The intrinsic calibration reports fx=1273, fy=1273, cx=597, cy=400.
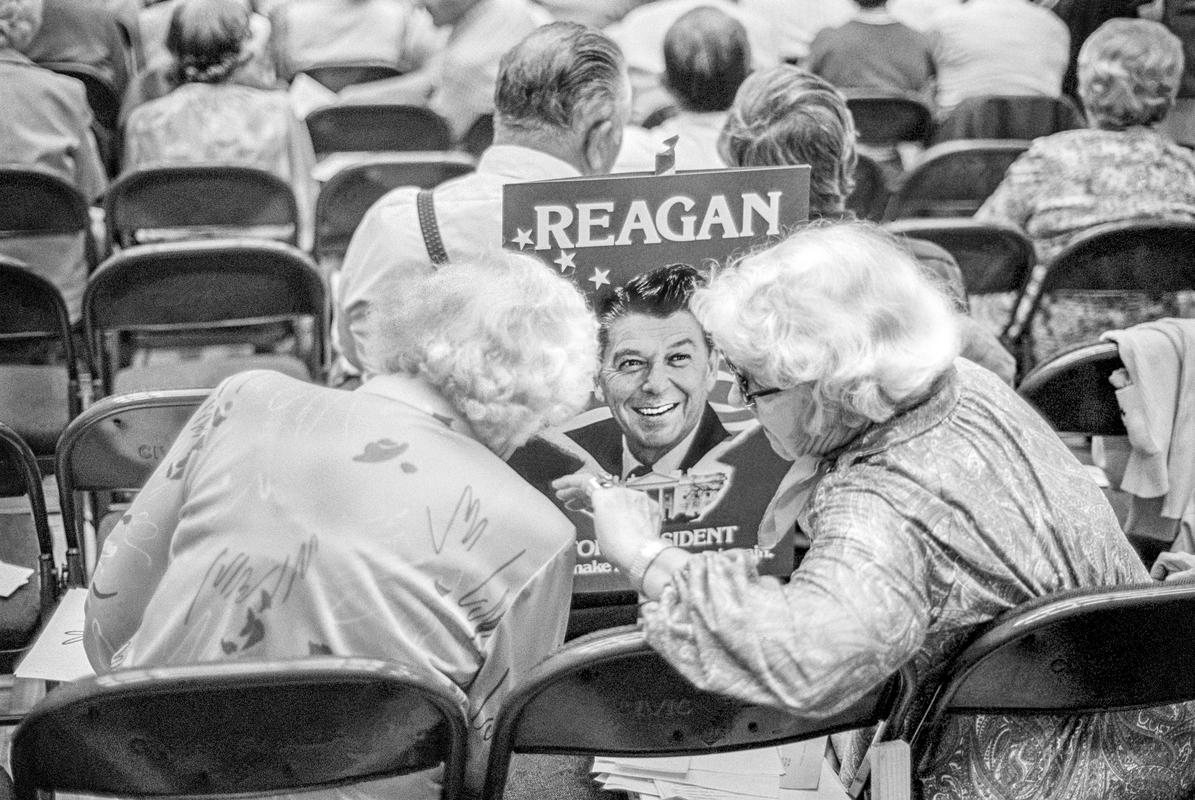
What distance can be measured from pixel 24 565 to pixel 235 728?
56.0 inches

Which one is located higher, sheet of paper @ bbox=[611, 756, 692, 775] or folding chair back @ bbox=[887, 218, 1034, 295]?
folding chair back @ bbox=[887, 218, 1034, 295]

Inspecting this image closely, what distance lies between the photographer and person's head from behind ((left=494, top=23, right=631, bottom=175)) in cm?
242

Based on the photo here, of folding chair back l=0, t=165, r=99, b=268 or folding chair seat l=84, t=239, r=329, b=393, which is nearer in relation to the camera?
folding chair seat l=84, t=239, r=329, b=393

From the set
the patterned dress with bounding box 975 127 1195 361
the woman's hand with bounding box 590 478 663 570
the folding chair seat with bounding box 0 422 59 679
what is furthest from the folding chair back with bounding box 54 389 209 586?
the patterned dress with bounding box 975 127 1195 361

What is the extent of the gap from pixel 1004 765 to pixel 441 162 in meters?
2.62

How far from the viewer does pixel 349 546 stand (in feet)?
4.91

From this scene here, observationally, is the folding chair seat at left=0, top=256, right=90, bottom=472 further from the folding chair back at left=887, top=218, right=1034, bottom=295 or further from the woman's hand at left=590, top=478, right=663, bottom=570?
the folding chair back at left=887, top=218, right=1034, bottom=295

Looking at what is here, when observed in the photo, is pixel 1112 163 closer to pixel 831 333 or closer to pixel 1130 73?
pixel 1130 73

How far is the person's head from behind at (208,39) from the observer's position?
398cm

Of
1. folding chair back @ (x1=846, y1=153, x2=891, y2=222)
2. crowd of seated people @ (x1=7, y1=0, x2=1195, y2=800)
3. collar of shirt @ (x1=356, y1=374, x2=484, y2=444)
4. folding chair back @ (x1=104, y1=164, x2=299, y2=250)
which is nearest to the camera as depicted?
crowd of seated people @ (x1=7, y1=0, x2=1195, y2=800)

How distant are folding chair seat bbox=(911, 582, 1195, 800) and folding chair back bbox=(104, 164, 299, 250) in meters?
2.69

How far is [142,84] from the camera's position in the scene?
497 cm

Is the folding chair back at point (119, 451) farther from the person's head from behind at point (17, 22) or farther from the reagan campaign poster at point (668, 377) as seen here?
the person's head from behind at point (17, 22)

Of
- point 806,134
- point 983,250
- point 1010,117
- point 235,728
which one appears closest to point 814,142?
point 806,134
